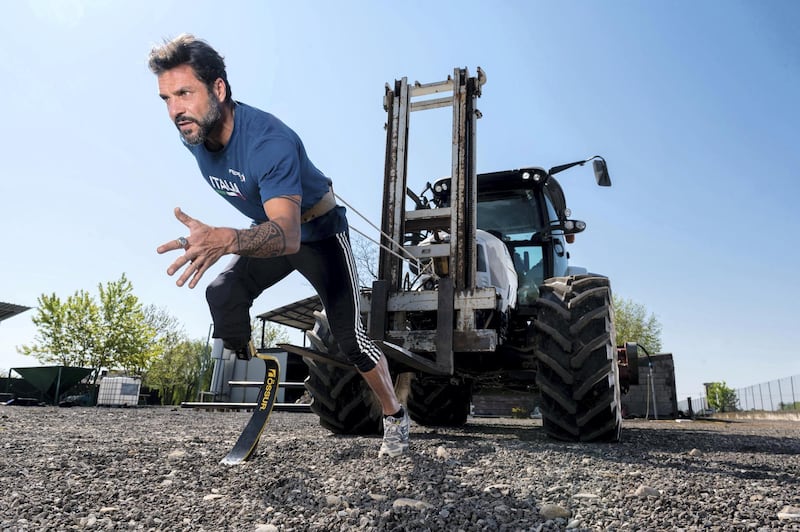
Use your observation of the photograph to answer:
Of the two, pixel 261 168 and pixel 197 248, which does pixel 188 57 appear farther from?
pixel 197 248

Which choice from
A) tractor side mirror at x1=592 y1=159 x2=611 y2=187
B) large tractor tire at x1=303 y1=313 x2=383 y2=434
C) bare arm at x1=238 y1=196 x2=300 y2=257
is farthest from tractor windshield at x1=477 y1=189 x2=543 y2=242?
bare arm at x1=238 y1=196 x2=300 y2=257

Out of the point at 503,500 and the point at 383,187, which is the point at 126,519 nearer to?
the point at 503,500

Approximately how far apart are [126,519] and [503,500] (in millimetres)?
1268

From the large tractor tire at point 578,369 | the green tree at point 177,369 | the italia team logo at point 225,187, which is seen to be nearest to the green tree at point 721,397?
the green tree at point 177,369

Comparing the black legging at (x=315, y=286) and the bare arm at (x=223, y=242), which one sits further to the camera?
the black legging at (x=315, y=286)

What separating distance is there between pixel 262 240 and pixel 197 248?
25 centimetres

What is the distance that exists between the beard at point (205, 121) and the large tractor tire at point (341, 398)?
207 cm

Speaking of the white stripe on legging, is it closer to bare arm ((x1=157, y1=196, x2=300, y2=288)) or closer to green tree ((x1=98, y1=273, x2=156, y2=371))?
bare arm ((x1=157, y1=196, x2=300, y2=288))

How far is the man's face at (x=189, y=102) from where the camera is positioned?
98.3 inches

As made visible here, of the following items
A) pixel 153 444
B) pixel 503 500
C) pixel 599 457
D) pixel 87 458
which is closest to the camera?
pixel 503 500

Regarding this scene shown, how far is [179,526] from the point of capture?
1.70m

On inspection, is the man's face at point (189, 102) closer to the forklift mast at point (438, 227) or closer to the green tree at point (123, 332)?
the forklift mast at point (438, 227)

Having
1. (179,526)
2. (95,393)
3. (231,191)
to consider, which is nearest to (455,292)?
(231,191)

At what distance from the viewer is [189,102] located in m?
2.54
